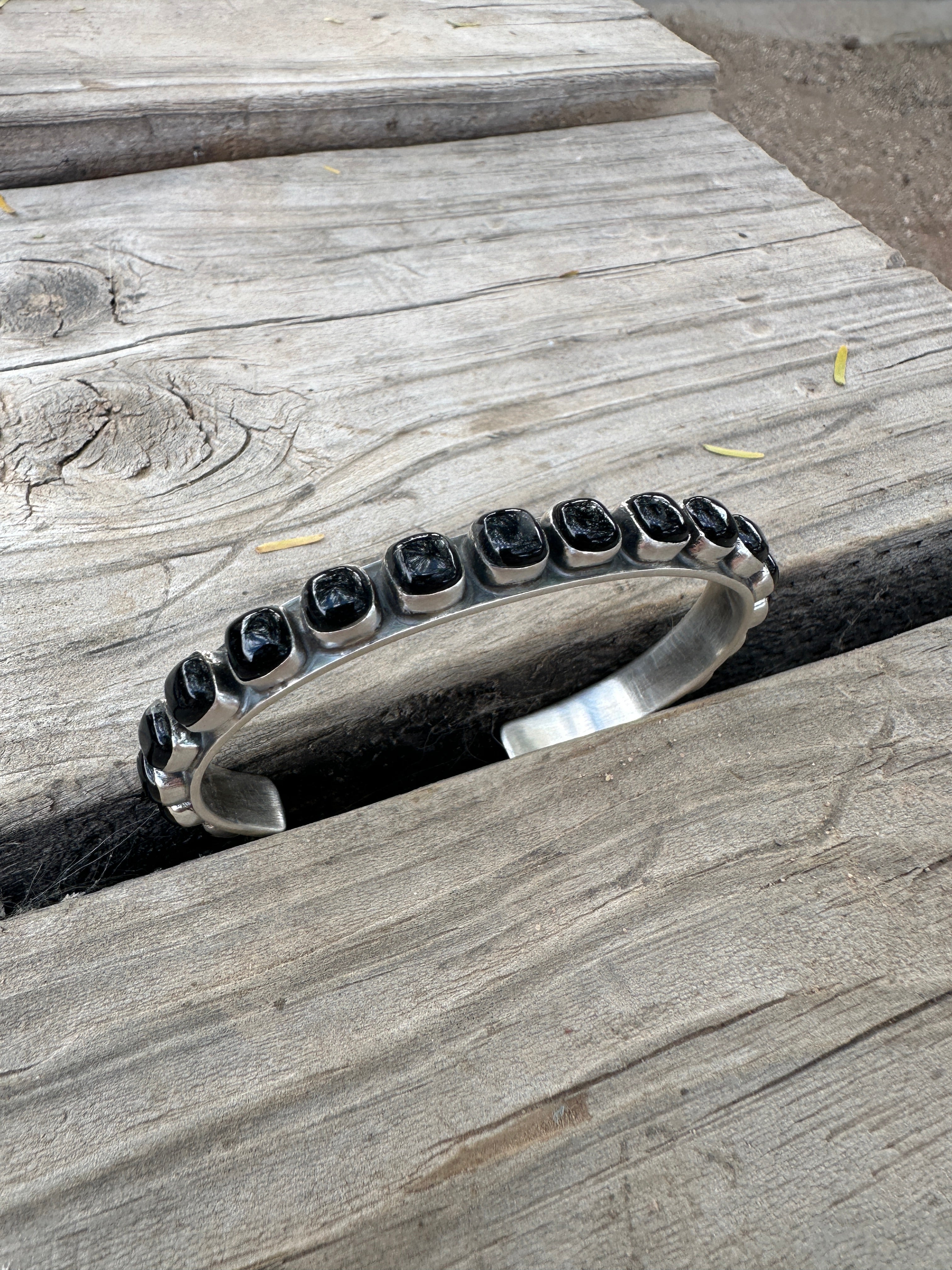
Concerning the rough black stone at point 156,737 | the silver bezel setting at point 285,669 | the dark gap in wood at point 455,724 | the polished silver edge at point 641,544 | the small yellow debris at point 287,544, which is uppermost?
the polished silver edge at point 641,544

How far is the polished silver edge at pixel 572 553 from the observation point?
0.49 meters

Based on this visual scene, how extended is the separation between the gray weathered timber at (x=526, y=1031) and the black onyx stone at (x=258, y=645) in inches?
4.6

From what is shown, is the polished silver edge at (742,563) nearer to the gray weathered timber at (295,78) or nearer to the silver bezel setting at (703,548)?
the silver bezel setting at (703,548)

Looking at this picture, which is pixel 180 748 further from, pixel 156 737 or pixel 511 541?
pixel 511 541

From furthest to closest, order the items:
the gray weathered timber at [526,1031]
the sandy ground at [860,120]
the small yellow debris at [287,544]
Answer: the sandy ground at [860,120], the small yellow debris at [287,544], the gray weathered timber at [526,1031]

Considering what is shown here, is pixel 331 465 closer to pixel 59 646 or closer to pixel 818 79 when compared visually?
pixel 59 646

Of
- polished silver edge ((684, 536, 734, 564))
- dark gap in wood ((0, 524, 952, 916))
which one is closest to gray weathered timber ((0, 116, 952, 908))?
dark gap in wood ((0, 524, 952, 916))

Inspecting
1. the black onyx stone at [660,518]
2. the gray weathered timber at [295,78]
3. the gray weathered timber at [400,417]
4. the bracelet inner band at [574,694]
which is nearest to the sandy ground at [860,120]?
the gray weathered timber at [295,78]

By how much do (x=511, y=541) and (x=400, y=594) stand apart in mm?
65

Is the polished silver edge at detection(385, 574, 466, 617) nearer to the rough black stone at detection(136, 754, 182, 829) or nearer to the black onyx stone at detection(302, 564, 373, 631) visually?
the black onyx stone at detection(302, 564, 373, 631)

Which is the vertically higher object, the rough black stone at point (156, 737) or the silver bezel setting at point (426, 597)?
the silver bezel setting at point (426, 597)

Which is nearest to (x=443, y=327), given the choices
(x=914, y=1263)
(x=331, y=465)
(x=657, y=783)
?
(x=331, y=465)

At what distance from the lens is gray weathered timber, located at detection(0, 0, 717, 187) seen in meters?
0.87

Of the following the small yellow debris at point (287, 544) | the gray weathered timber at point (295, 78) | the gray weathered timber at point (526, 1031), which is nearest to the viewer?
the gray weathered timber at point (526, 1031)
